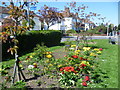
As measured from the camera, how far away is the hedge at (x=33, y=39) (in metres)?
9.72

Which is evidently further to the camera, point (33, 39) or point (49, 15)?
point (49, 15)

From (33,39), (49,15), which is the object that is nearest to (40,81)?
(33,39)

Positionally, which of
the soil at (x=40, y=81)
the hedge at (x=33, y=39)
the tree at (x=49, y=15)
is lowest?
the soil at (x=40, y=81)

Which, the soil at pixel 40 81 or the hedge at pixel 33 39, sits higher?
the hedge at pixel 33 39

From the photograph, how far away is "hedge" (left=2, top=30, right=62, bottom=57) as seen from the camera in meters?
9.72

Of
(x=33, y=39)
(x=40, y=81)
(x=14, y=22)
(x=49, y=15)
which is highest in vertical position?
(x=49, y=15)

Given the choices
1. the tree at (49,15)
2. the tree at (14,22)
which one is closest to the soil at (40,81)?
the tree at (14,22)

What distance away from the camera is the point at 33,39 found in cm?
1127

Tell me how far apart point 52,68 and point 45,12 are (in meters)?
33.9

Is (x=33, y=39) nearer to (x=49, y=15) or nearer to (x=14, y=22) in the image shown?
(x=14, y=22)

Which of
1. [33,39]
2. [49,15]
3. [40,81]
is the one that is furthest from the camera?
[49,15]

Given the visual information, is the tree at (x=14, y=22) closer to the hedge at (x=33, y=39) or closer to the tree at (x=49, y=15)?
the hedge at (x=33, y=39)

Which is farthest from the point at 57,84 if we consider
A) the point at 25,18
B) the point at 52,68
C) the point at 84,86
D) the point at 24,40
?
the point at 24,40

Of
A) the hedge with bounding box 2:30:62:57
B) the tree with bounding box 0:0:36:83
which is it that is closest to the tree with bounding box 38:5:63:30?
the hedge with bounding box 2:30:62:57
